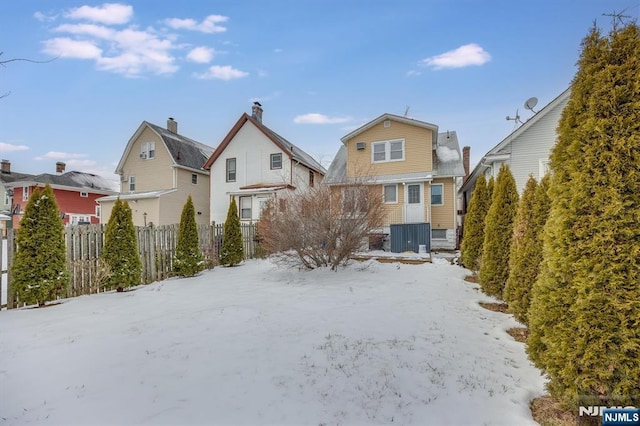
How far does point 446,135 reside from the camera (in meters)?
19.5

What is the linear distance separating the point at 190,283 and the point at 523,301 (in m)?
7.44

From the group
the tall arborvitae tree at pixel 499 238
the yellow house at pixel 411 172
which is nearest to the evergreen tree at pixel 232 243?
the yellow house at pixel 411 172

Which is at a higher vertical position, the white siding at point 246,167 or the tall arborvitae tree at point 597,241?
the white siding at point 246,167

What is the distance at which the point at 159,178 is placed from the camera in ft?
71.1

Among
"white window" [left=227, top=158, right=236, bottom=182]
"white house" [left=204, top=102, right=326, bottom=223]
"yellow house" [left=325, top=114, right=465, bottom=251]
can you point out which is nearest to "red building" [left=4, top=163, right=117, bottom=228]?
"white house" [left=204, top=102, right=326, bottom=223]

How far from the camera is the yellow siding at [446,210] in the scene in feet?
52.6

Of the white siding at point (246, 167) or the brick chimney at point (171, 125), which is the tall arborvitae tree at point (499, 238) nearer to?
the white siding at point (246, 167)

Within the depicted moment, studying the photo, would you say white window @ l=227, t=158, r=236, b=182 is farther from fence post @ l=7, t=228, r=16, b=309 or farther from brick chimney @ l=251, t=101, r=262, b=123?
fence post @ l=7, t=228, r=16, b=309

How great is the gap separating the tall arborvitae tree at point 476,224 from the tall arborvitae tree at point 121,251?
30.6 ft

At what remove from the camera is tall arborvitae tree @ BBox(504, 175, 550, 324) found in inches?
172

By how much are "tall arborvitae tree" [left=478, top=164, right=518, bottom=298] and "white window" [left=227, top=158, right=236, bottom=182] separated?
17.1m

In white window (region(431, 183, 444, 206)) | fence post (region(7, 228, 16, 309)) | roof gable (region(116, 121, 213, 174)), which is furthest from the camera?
roof gable (region(116, 121, 213, 174))

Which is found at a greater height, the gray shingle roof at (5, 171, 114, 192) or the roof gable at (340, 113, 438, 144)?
the roof gable at (340, 113, 438, 144)

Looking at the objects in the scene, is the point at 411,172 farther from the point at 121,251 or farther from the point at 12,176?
the point at 12,176
